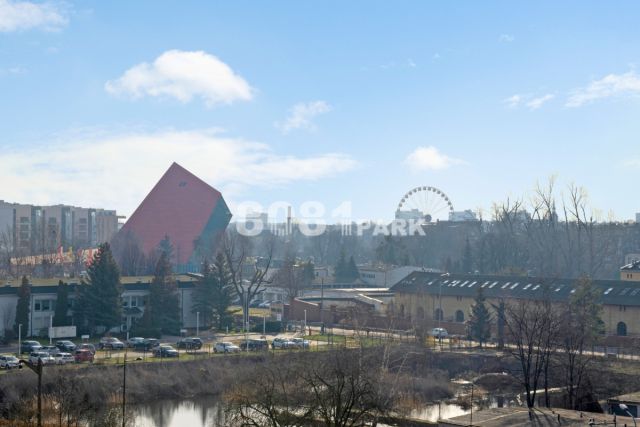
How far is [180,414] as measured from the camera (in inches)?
965

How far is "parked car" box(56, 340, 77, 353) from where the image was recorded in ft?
94.8

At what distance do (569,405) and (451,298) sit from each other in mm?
17033

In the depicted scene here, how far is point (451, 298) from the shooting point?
3950cm

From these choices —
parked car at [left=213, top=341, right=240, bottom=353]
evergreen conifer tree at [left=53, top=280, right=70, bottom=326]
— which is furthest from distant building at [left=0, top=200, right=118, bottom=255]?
parked car at [left=213, top=341, right=240, bottom=353]

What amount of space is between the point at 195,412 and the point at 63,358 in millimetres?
5022

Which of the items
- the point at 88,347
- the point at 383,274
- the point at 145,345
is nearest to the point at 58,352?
the point at 88,347

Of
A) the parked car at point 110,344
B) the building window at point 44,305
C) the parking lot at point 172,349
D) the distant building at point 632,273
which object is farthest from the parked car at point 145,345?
the distant building at point 632,273

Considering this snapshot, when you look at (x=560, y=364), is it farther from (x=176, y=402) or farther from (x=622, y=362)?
(x=176, y=402)

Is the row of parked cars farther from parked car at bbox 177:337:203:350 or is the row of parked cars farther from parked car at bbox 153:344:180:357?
parked car at bbox 177:337:203:350

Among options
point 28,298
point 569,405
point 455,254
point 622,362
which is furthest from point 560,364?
point 455,254

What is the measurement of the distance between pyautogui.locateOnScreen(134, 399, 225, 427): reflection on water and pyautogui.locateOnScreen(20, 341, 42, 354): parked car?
5606 millimetres

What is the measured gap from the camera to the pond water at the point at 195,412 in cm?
2339

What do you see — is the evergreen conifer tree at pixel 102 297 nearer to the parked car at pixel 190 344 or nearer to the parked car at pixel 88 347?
the parked car at pixel 88 347

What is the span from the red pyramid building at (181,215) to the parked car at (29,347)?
→ 90.7ft
